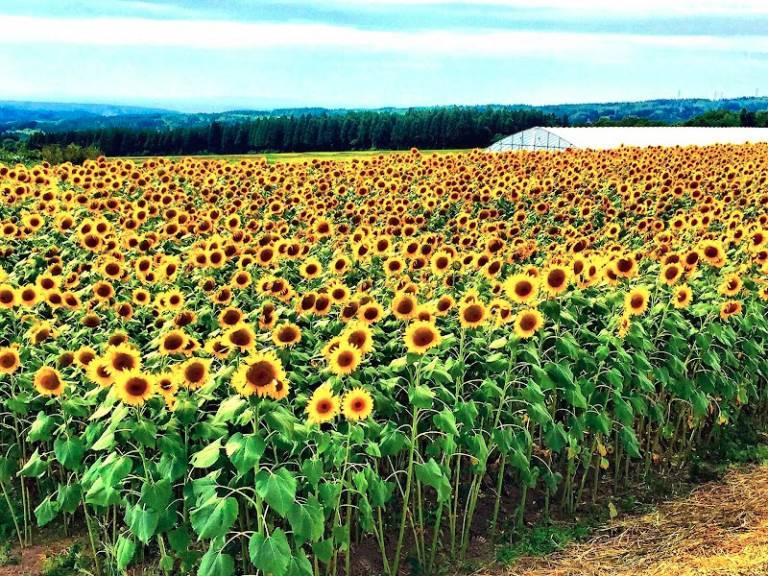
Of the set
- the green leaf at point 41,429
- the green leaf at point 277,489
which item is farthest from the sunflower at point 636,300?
the green leaf at point 41,429

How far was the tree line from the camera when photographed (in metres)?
84.9

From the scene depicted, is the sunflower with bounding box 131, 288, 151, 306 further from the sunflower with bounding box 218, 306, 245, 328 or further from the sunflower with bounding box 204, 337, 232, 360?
the sunflower with bounding box 204, 337, 232, 360

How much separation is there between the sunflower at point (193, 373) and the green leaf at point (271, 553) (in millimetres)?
987

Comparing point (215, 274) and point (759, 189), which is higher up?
point (759, 189)

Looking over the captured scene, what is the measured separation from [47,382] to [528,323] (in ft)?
10.5

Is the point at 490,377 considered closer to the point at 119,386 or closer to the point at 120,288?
the point at 119,386

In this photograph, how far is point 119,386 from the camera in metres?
4.57

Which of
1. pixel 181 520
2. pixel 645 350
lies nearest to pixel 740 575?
pixel 645 350

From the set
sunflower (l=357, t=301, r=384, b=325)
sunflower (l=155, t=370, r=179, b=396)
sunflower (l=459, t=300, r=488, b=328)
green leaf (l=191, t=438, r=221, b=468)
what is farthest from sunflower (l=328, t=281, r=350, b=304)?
green leaf (l=191, t=438, r=221, b=468)

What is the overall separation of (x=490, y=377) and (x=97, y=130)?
82.3 m

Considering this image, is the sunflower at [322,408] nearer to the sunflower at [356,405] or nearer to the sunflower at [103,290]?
the sunflower at [356,405]

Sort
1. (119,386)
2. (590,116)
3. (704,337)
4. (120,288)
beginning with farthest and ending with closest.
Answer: (590,116), (120,288), (704,337), (119,386)

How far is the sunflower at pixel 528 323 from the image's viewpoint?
546cm

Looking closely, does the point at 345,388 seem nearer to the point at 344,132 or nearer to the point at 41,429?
the point at 41,429
